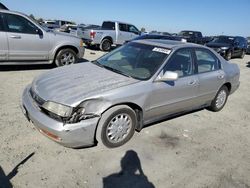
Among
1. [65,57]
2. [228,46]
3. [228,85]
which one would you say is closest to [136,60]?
[228,85]

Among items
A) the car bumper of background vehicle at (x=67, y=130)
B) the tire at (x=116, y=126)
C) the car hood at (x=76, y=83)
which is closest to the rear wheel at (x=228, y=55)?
the car hood at (x=76, y=83)

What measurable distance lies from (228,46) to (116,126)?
15.0 meters

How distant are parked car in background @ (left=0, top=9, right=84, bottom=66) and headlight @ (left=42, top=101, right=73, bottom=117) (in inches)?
182

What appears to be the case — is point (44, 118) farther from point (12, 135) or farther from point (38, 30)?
point (38, 30)

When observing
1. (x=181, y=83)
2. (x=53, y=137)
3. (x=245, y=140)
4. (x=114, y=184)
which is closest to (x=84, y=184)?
(x=114, y=184)

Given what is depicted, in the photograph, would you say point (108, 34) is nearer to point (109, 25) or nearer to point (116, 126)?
point (109, 25)

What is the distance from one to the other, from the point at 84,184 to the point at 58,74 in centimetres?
200

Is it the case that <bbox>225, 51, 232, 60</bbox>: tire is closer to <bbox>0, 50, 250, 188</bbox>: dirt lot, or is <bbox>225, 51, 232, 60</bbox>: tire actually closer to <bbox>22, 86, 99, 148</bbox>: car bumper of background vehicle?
<bbox>0, 50, 250, 188</bbox>: dirt lot

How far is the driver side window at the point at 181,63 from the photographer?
4.43 metres

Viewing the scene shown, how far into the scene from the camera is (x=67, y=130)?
3.30 m

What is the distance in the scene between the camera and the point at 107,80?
3.96m

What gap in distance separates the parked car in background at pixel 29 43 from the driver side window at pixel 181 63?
4.66 m

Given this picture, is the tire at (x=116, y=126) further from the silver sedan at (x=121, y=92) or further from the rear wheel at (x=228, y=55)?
the rear wheel at (x=228, y=55)

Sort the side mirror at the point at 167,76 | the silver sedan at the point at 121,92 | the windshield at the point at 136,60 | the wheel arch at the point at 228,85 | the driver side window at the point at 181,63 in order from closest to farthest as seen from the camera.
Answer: the silver sedan at the point at 121,92 → the side mirror at the point at 167,76 → the windshield at the point at 136,60 → the driver side window at the point at 181,63 → the wheel arch at the point at 228,85
